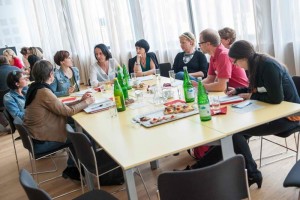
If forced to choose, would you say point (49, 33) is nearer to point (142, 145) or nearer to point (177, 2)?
point (177, 2)

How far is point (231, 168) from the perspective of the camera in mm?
1374

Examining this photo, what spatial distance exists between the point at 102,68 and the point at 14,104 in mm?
1238

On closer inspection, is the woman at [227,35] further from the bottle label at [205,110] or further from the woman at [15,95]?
the woman at [15,95]

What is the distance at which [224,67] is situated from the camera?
2777mm

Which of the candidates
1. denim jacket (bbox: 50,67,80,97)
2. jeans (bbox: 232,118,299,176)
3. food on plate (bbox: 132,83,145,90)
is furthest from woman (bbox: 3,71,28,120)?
jeans (bbox: 232,118,299,176)

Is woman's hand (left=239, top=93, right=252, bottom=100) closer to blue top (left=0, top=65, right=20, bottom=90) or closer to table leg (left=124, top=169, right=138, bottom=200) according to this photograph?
table leg (left=124, top=169, right=138, bottom=200)

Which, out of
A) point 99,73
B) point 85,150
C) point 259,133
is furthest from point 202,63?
point 85,150

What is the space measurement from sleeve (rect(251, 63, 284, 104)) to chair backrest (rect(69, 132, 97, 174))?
1196 millimetres

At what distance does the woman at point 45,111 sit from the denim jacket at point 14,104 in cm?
50

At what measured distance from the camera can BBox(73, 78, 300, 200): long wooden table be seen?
165 cm

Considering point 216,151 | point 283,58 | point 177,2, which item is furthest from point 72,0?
point 216,151

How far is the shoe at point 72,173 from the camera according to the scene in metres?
3.16

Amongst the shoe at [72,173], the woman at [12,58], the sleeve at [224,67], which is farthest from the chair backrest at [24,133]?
the woman at [12,58]

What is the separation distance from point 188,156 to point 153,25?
3129 millimetres
